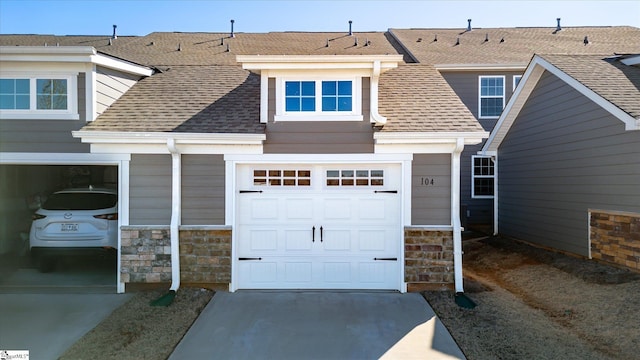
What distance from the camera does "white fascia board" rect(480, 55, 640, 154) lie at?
644 cm

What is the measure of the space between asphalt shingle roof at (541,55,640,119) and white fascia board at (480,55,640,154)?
0.07 metres

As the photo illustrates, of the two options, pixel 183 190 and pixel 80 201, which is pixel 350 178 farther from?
pixel 80 201

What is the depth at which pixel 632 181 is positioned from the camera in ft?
21.3

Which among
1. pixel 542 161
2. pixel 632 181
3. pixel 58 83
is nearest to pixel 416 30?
pixel 542 161

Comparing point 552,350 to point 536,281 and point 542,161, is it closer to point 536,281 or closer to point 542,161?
point 536,281

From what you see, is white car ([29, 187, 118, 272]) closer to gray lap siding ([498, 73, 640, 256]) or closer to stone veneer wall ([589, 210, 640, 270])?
stone veneer wall ([589, 210, 640, 270])

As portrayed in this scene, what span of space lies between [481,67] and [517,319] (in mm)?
10294

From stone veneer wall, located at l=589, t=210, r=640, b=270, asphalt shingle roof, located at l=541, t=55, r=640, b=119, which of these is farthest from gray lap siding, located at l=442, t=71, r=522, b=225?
stone veneer wall, located at l=589, t=210, r=640, b=270

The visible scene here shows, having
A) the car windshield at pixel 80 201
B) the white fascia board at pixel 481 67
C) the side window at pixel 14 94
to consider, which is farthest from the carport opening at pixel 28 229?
the white fascia board at pixel 481 67

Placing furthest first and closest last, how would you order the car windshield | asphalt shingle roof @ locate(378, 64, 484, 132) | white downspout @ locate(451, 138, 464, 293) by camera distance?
the car windshield
asphalt shingle roof @ locate(378, 64, 484, 132)
white downspout @ locate(451, 138, 464, 293)

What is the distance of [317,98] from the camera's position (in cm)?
629

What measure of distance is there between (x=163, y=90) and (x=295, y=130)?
316 cm

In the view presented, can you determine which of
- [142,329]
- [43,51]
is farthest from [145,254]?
[43,51]

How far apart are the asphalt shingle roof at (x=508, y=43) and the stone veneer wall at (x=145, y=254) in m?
11.0
